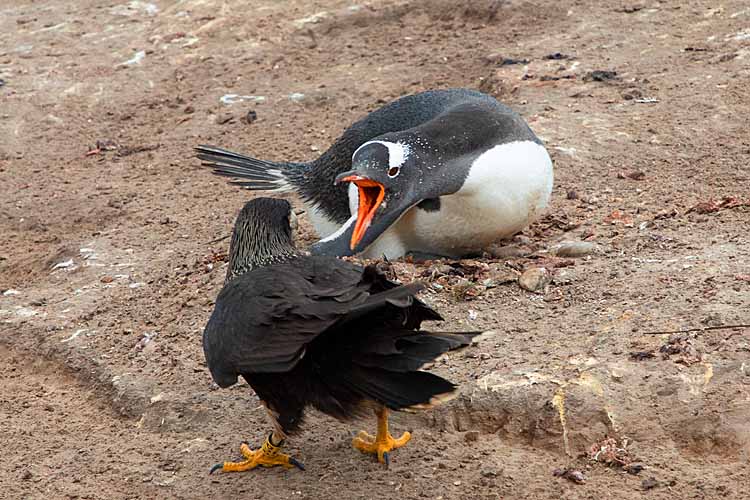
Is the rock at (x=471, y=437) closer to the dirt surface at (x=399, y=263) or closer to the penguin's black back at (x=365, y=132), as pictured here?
the dirt surface at (x=399, y=263)

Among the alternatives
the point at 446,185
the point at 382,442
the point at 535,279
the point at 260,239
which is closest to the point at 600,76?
the point at 446,185

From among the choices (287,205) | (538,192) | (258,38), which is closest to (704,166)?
(538,192)

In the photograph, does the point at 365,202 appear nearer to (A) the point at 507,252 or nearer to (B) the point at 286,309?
(A) the point at 507,252

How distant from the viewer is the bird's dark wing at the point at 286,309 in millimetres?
3799

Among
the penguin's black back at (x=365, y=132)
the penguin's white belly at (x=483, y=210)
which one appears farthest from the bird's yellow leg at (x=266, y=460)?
the penguin's black back at (x=365, y=132)

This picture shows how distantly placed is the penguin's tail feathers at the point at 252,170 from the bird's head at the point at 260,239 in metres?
2.05

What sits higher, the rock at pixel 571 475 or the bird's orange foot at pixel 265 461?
the rock at pixel 571 475

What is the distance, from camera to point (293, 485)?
14.0ft

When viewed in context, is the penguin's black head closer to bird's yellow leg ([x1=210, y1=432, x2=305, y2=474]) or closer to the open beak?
the open beak

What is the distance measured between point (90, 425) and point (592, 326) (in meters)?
2.35

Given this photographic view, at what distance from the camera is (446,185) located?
222 inches

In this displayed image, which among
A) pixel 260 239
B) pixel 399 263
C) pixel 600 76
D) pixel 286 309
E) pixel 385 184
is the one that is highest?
pixel 286 309

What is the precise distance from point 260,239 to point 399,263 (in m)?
1.20

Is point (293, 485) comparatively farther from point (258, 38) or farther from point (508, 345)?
point (258, 38)
